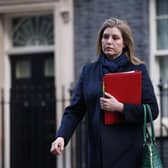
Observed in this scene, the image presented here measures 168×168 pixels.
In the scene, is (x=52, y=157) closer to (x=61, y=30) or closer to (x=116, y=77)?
(x=61, y=30)

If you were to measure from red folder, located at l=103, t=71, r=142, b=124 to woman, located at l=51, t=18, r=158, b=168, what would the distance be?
5 cm

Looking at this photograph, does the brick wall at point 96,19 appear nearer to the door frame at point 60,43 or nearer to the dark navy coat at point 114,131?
the door frame at point 60,43

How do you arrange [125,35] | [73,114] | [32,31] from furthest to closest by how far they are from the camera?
[32,31] → [73,114] → [125,35]

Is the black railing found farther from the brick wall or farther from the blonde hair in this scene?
the blonde hair

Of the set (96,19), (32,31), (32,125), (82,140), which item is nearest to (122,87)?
(82,140)

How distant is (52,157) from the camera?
9.40 meters

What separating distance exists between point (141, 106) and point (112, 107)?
0.20m

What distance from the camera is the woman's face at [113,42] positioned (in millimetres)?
4336

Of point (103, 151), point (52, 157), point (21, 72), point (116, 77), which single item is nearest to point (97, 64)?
point (116, 77)

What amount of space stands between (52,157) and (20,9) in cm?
227

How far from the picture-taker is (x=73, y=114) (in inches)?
179

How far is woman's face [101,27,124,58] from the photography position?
4336mm

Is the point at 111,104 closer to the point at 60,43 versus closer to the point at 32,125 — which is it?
the point at 32,125

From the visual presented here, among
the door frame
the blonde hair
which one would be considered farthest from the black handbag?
the door frame
